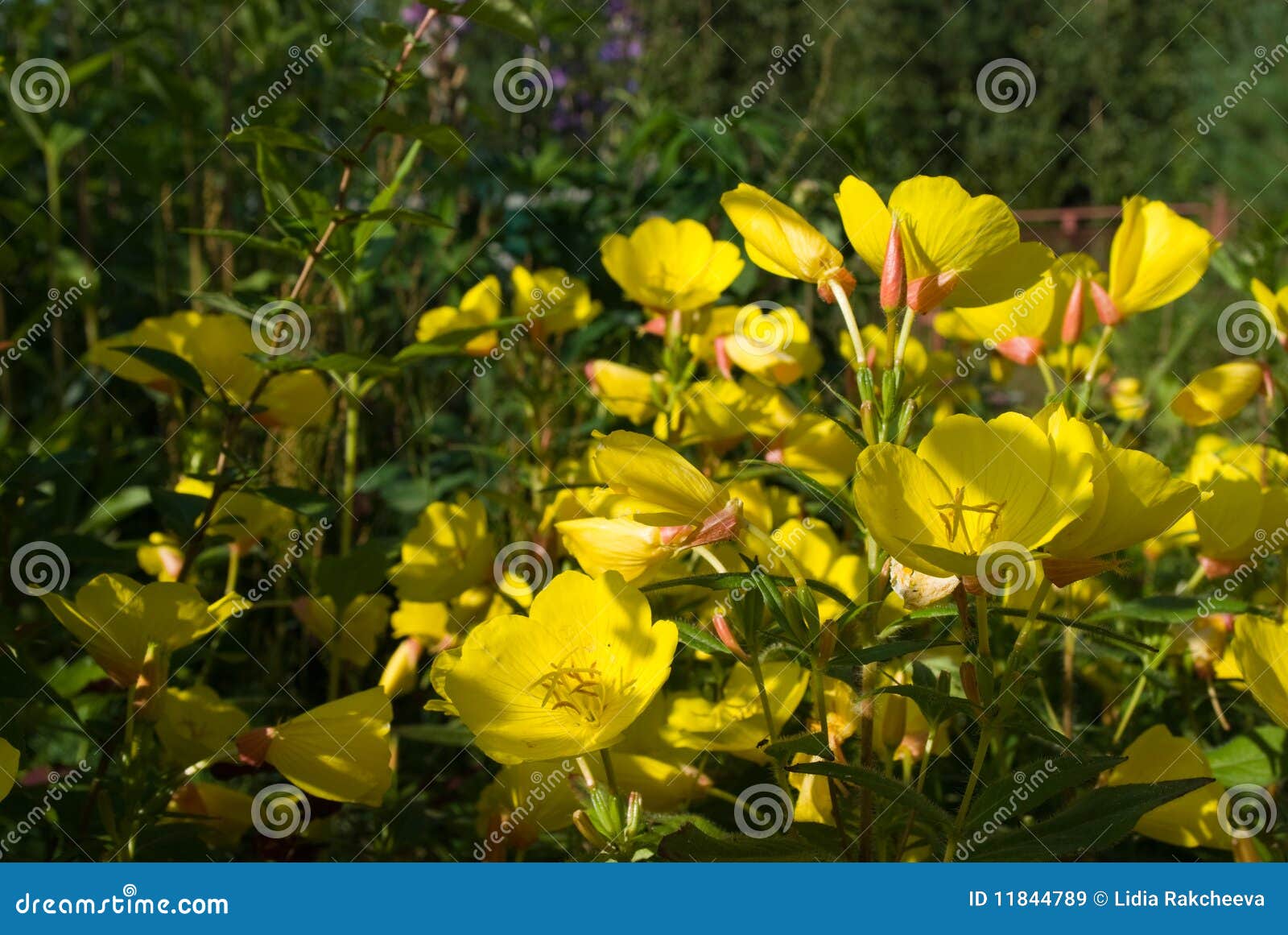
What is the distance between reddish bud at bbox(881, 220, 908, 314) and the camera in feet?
3.07

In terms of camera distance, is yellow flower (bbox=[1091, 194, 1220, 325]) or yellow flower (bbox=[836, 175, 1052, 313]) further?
yellow flower (bbox=[1091, 194, 1220, 325])

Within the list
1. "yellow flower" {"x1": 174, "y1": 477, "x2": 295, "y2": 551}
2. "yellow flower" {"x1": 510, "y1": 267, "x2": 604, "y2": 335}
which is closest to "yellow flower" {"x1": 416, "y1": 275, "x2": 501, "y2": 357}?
"yellow flower" {"x1": 510, "y1": 267, "x2": 604, "y2": 335}

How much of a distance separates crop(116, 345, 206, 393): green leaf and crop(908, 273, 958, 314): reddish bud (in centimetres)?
83

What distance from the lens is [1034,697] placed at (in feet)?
5.30

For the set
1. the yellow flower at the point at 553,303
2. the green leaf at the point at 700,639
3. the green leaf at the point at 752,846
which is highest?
the yellow flower at the point at 553,303

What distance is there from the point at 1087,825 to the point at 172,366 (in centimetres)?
105

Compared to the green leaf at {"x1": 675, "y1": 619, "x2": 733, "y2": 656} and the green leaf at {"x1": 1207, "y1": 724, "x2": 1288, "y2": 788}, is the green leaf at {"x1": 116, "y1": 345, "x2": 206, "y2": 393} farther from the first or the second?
the green leaf at {"x1": 1207, "y1": 724, "x2": 1288, "y2": 788}

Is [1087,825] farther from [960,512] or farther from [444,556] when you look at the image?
[444,556]

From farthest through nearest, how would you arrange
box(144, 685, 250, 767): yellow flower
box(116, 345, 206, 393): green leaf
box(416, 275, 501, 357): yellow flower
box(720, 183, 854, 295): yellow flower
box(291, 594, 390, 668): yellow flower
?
box(416, 275, 501, 357): yellow flower < box(291, 594, 390, 668): yellow flower < box(116, 345, 206, 393): green leaf < box(144, 685, 250, 767): yellow flower < box(720, 183, 854, 295): yellow flower

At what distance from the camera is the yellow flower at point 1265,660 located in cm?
93

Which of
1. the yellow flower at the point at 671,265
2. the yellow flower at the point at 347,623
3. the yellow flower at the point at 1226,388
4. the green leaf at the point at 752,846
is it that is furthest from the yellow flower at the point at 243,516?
the yellow flower at the point at 1226,388

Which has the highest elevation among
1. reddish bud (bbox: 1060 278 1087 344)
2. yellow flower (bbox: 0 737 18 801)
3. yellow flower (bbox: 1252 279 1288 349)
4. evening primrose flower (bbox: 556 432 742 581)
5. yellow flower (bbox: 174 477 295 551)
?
yellow flower (bbox: 1252 279 1288 349)

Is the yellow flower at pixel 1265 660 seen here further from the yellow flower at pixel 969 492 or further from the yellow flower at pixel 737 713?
the yellow flower at pixel 737 713

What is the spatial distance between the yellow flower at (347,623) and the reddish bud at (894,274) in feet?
2.89
